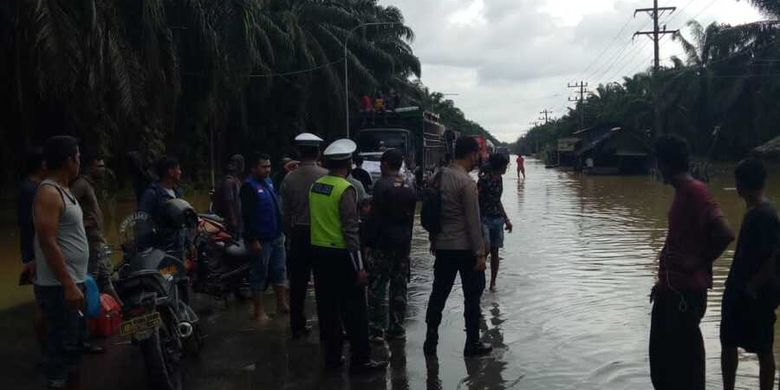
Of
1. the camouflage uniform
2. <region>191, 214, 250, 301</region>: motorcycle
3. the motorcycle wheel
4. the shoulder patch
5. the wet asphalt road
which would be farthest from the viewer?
<region>191, 214, 250, 301</region>: motorcycle

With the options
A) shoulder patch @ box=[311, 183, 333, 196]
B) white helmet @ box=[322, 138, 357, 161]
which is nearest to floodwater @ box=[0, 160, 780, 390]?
shoulder patch @ box=[311, 183, 333, 196]

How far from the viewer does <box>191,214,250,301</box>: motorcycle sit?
7.80 m

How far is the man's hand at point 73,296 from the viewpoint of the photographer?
14.7 ft

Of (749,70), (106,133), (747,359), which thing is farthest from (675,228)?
(749,70)

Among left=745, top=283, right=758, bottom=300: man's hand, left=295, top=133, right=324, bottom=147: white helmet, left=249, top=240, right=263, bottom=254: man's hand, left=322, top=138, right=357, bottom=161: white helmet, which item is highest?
left=295, top=133, right=324, bottom=147: white helmet

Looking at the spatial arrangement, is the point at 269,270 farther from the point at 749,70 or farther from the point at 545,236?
the point at 749,70

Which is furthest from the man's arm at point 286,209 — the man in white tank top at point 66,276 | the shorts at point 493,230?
the shorts at point 493,230

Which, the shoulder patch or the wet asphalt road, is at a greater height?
the shoulder patch

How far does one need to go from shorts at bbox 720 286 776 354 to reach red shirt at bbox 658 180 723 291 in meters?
0.56

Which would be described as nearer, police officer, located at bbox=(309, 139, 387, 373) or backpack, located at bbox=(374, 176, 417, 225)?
police officer, located at bbox=(309, 139, 387, 373)

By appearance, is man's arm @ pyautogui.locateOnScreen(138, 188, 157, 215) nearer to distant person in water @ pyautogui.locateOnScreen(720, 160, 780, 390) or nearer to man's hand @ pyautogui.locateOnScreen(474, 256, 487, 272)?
man's hand @ pyautogui.locateOnScreen(474, 256, 487, 272)

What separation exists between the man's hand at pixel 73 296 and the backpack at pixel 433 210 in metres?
2.66

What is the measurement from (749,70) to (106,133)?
3926cm

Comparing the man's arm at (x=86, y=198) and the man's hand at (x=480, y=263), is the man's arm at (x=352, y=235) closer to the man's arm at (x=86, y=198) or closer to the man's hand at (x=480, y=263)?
the man's hand at (x=480, y=263)
